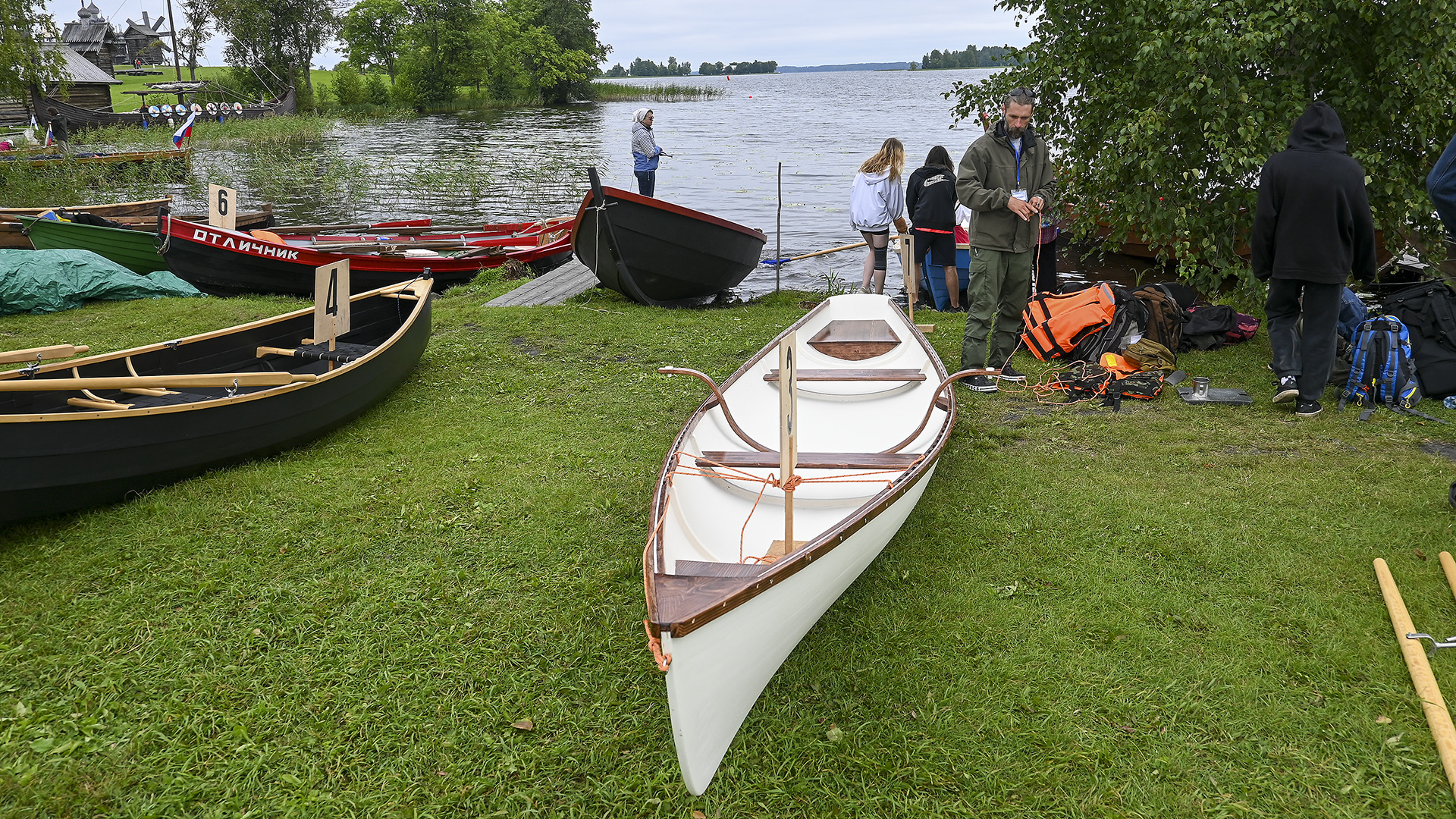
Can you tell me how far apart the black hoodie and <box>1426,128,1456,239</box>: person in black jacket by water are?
5.22ft

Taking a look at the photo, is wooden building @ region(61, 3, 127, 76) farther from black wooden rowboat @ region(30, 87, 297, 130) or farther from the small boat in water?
the small boat in water

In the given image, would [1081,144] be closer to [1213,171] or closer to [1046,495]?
[1213,171]

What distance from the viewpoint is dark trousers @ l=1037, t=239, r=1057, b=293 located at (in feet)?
28.3

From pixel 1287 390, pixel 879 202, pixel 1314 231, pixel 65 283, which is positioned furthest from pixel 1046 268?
pixel 65 283

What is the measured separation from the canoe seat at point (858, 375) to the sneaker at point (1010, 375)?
4.64ft

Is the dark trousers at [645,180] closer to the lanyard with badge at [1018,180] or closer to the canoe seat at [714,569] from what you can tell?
the lanyard with badge at [1018,180]

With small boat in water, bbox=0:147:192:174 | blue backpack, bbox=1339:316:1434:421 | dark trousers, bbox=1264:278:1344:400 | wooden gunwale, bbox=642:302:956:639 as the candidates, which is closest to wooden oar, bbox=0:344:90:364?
wooden gunwale, bbox=642:302:956:639

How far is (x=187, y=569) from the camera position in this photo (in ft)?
13.6

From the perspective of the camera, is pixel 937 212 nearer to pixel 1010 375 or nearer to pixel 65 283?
pixel 1010 375

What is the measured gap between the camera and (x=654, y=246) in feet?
32.0

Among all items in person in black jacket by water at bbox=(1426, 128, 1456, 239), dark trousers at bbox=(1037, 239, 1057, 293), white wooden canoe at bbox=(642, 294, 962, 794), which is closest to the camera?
white wooden canoe at bbox=(642, 294, 962, 794)

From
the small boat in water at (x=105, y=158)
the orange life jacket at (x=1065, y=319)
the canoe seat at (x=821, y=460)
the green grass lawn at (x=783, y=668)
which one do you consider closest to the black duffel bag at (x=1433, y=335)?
the green grass lawn at (x=783, y=668)

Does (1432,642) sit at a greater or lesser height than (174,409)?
lesser

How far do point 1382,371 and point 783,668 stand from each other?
17.2 ft
